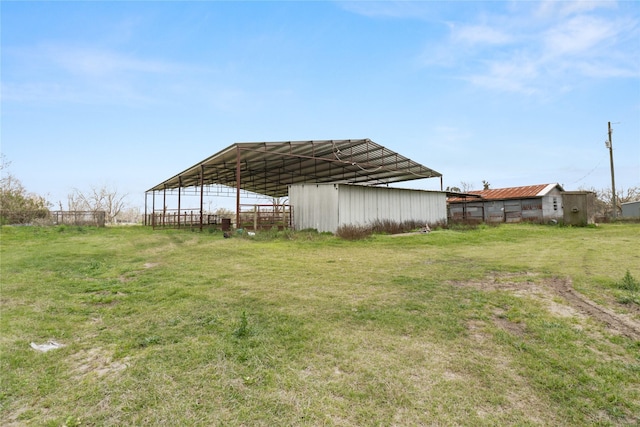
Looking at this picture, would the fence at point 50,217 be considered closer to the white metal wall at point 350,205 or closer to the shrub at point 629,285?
the white metal wall at point 350,205

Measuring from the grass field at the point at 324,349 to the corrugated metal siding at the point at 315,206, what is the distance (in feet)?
33.9

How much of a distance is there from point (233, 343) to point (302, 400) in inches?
54.8

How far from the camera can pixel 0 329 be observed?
4.39 metres

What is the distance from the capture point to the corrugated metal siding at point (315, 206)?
58.2 ft

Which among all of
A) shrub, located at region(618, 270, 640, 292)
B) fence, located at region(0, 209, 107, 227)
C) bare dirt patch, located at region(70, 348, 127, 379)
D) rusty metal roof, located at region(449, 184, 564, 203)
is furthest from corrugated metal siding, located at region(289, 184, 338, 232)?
fence, located at region(0, 209, 107, 227)

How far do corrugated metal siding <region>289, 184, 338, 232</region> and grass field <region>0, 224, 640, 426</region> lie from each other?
10.3 metres

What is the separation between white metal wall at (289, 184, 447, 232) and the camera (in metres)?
17.8

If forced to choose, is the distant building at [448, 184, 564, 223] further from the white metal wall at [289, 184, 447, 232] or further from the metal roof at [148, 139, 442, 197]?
the white metal wall at [289, 184, 447, 232]

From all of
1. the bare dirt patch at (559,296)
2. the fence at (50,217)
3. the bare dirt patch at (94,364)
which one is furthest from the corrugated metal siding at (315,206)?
the fence at (50,217)

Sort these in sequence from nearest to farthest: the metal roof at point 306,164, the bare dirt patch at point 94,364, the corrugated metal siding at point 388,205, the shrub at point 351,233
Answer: the bare dirt patch at point 94,364
the shrub at point 351,233
the corrugated metal siding at point 388,205
the metal roof at point 306,164

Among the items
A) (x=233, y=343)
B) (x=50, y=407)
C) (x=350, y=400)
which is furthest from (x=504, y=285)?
(x=50, y=407)

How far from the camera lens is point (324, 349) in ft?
11.9

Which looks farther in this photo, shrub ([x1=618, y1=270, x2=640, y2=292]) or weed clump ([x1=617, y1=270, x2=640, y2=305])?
shrub ([x1=618, y1=270, x2=640, y2=292])

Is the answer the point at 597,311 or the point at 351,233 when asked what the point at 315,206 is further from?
the point at 597,311
